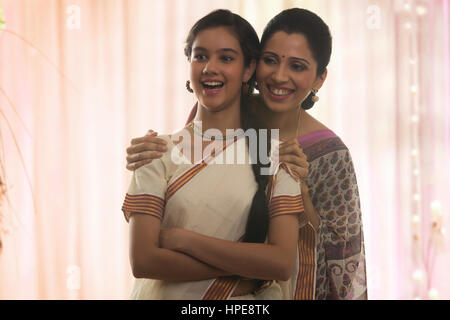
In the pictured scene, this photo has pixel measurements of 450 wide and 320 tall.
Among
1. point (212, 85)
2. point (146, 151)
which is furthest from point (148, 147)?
point (212, 85)

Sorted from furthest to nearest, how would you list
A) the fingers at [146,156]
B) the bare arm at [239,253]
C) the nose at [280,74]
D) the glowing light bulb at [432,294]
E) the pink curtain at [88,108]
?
the glowing light bulb at [432,294], the pink curtain at [88,108], the nose at [280,74], the fingers at [146,156], the bare arm at [239,253]

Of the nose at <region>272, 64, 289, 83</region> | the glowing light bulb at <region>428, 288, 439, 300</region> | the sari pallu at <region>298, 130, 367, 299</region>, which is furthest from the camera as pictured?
the glowing light bulb at <region>428, 288, 439, 300</region>

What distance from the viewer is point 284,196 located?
1.33m

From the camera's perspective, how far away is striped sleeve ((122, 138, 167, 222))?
1.27 meters

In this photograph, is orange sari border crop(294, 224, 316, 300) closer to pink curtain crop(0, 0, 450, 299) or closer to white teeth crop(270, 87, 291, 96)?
white teeth crop(270, 87, 291, 96)

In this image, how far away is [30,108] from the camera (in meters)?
2.79

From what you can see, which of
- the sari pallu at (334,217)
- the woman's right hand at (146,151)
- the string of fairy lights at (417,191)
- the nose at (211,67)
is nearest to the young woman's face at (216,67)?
the nose at (211,67)

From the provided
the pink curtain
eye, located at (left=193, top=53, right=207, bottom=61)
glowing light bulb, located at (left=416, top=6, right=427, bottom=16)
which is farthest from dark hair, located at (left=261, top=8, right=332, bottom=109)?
glowing light bulb, located at (left=416, top=6, right=427, bottom=16)

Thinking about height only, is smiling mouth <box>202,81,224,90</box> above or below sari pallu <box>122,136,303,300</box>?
above

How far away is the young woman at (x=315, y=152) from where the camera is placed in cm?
153

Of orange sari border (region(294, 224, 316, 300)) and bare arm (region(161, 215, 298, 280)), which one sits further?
orange sari border (region(294, 224, 316, 300))

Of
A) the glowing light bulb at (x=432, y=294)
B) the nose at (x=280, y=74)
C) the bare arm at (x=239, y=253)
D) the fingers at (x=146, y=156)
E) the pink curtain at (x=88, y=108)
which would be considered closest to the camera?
the bare arm at (x=239, y=253)

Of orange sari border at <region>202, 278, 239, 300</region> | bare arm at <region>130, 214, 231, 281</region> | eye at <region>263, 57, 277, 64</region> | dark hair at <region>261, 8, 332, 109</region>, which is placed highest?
dark hair at <region>261, 8, 332, 109</region>

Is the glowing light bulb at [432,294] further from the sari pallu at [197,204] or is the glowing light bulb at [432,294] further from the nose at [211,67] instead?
the nose at [211,67]
